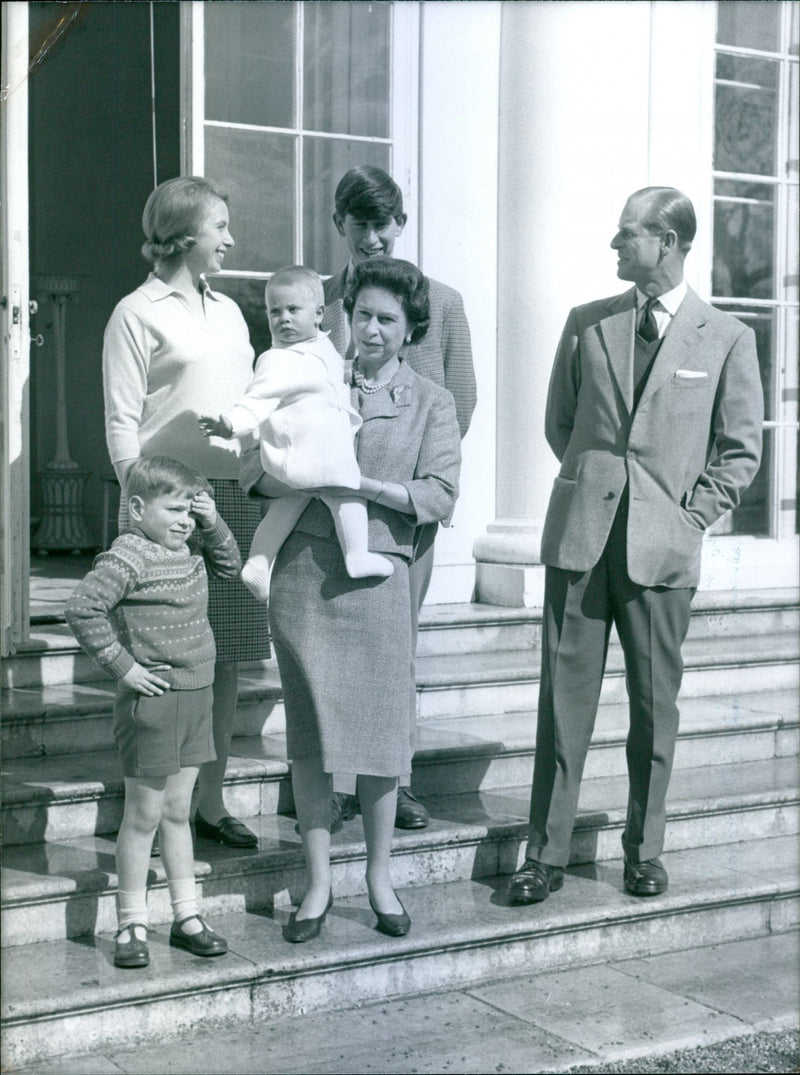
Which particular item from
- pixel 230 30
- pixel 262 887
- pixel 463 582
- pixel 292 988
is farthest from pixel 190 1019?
pixel 230 30

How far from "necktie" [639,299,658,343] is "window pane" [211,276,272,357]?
1843 millimetres

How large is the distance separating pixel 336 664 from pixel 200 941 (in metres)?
0.70

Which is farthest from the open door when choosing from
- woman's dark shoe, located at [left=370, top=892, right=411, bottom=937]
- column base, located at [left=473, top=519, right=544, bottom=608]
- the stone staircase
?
column base, located at [left=473, top=519, right=544, bottom=608]

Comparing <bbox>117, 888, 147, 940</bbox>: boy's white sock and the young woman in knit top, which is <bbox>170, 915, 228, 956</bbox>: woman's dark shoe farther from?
the young woman in knit top

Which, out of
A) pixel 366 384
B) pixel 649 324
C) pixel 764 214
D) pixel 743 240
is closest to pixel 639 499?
pixel 649 324

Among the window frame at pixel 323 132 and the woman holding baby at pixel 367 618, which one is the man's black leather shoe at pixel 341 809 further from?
the window frame at pixel 323 132

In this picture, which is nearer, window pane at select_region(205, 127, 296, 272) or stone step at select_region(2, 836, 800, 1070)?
stone step at select_region(2, 836, 800, 1070)

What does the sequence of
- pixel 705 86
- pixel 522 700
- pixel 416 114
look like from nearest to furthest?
pixel 522 700 < pixel 416 114 < pixel 705 86

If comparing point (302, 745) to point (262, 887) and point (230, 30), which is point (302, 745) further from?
point (230, 30)

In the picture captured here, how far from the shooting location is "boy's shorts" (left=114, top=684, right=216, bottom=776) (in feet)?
10.3

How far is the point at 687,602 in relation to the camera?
3.76 meters

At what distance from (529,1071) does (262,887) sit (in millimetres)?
877

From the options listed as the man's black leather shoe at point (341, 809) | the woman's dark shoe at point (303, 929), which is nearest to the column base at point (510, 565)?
the man's black leather shoe at point (341, 809)

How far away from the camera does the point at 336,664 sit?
3.34 meters
